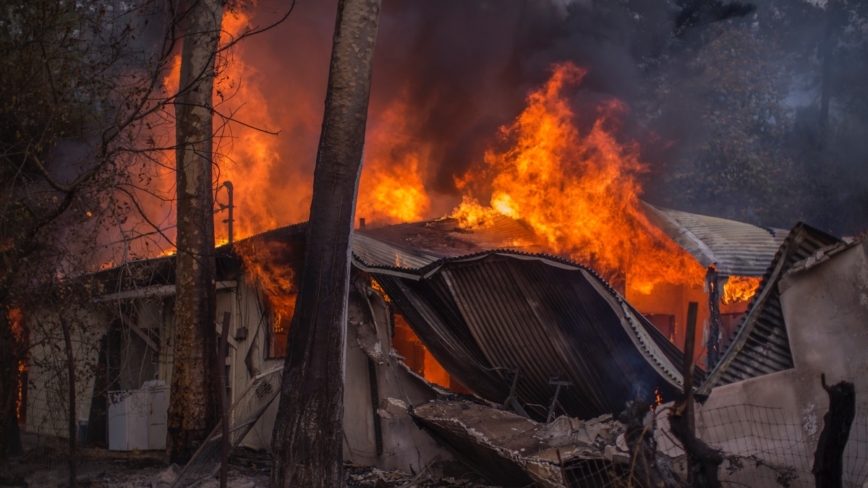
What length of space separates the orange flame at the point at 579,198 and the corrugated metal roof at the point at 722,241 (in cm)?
51

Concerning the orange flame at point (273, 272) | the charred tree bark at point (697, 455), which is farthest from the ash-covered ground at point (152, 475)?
the charred tree bark at point (697, 455)

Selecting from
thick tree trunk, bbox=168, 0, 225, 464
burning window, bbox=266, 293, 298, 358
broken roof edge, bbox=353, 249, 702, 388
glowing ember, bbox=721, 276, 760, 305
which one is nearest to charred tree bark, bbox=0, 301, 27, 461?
thick tree trunk, bbox=168, 0, 225, 464

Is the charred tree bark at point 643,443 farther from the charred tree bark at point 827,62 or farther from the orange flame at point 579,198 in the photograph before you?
the charred tree bark at point 827,62

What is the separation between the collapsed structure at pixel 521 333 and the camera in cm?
733

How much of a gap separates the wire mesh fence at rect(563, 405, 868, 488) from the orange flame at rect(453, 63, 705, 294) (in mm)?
5558

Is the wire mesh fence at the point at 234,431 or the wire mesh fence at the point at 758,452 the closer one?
the wire mesh fence at the point at 758,452

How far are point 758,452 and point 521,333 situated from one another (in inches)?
130

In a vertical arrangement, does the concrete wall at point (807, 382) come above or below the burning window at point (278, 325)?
below

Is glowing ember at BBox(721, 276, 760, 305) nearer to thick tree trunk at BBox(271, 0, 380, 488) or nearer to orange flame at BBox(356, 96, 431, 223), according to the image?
orange flame at BBox(356, 96, 431, 223)

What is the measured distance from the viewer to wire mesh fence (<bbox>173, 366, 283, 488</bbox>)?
348 inches

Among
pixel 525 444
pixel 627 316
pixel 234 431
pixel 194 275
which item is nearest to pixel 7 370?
pixel 194 275

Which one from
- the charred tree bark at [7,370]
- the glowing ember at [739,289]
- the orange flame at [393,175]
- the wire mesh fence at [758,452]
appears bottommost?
the wire mesh fence at [758,452]

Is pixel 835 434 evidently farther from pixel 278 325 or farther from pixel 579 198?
pixel 278 325

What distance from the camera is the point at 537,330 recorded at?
946cm
